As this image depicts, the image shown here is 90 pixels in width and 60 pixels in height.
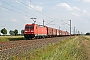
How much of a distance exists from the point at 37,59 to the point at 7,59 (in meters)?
1.70

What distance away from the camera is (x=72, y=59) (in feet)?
46.1

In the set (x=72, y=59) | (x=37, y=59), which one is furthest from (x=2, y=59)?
(x=72, y=59)

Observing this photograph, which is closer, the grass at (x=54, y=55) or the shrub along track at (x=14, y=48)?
the grass at (x=54, y=55)

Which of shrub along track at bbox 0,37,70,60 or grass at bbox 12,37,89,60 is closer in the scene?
grass at bbox 12,37,89,60

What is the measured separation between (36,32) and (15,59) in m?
38.6

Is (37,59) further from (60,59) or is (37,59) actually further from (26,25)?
(26,25)

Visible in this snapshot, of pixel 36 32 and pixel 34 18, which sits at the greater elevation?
pixel 34 18

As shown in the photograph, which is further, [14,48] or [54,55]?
[14,48]

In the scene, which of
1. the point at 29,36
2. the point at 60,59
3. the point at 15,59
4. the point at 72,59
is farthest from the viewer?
the point at 29,36

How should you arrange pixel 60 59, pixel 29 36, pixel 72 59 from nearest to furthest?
1. pixel 60 59
2. pixel 72 59
3. pixel 29 36

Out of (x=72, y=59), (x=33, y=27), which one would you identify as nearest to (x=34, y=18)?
(x=33, y=27)

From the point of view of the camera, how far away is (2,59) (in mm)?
12766

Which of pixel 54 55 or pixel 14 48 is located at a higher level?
pixel 14 48

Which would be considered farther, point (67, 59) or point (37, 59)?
point (67, 59)
